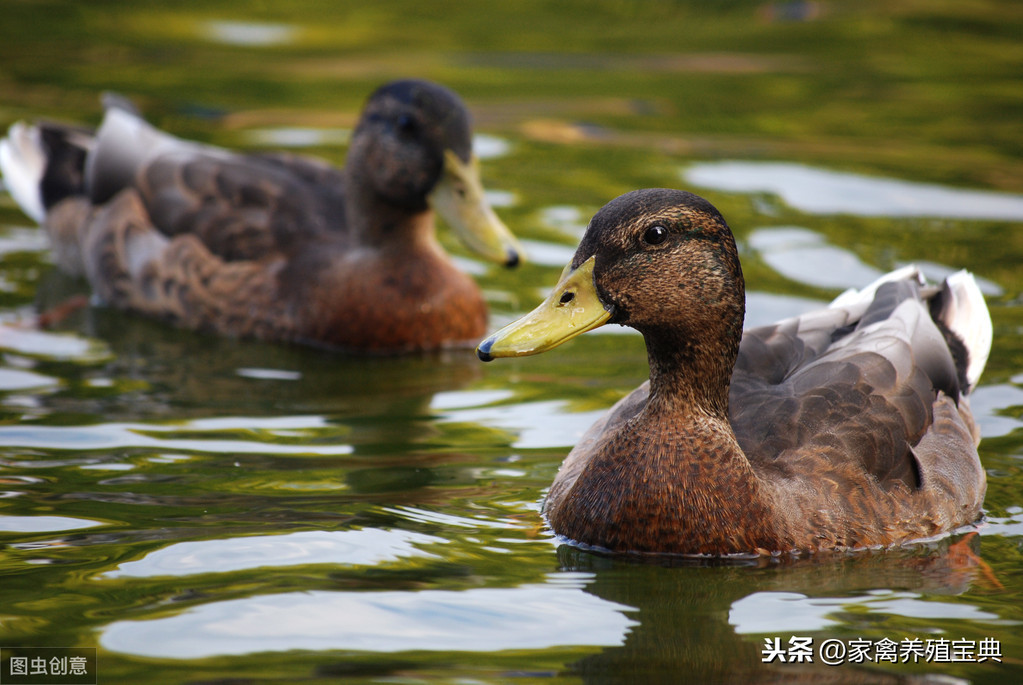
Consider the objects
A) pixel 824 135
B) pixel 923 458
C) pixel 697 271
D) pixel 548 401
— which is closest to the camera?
pixel 697 271

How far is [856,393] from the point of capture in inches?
227

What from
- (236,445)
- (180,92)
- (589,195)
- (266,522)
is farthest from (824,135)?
(266,522)

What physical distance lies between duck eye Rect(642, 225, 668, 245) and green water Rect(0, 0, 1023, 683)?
1.17m

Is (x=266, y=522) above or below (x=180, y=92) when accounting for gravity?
below

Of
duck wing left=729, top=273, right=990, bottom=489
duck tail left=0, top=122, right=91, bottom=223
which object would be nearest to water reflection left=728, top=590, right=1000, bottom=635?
duck wing left=729, top=273, right=990, bottom=489

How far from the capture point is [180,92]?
563 inches

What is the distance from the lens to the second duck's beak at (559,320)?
5.30 m

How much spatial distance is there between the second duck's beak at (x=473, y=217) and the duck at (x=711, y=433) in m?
2.92

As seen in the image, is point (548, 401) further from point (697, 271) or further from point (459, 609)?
point (459, 609)

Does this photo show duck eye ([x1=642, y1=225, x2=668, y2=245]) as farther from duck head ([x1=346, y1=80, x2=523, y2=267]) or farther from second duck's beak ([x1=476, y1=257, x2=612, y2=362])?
duck head ([x1=346, y1=80, x2=523, y2=267])

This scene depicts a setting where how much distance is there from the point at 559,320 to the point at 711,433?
0.70 meters

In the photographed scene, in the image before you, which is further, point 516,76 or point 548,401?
point 516,76

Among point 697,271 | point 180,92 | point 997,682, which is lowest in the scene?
point 997,682

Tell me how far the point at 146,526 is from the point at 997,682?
10.2 feet
